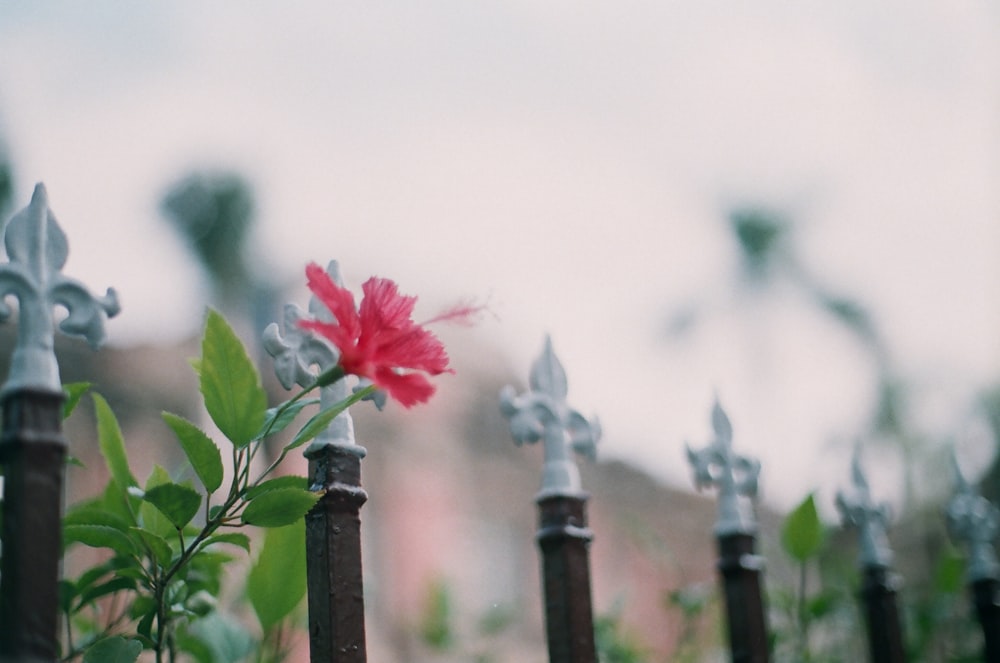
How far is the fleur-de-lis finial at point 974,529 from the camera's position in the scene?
2281 millimetres

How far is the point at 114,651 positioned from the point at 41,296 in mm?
323

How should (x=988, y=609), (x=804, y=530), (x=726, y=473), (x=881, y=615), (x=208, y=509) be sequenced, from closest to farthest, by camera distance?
(x=208, y=509)
(x=726, y=473)
(x=804, y=530)
(x=881, y=615)
(x=988, y=609)

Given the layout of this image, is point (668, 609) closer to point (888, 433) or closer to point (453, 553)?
point (888, 433)

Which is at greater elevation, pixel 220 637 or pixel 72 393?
pixel 72 393

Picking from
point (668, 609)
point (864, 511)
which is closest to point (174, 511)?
point (864, 511)

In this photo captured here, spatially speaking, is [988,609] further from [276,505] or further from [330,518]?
[276,505]

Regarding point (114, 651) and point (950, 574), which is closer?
point (114, 651)

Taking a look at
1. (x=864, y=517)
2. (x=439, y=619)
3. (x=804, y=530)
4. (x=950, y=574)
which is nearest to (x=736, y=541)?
(x=804, y=530)

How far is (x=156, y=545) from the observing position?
102 centimetres

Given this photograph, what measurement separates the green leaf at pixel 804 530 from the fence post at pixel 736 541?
16 cm

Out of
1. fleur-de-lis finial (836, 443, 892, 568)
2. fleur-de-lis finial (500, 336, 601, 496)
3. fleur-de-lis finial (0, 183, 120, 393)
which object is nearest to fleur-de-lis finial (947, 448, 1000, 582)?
fleur-de-lis finial (836, 443, 892, 568)

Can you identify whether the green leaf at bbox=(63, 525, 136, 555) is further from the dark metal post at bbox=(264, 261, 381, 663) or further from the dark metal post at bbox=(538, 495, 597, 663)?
the dark metal post at bbox=(538, 495, 597, 663)

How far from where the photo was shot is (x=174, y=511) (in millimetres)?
999

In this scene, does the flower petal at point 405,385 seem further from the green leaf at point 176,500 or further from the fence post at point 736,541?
the fence post at point 736,541
